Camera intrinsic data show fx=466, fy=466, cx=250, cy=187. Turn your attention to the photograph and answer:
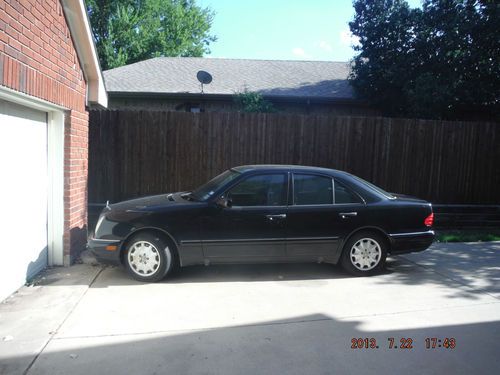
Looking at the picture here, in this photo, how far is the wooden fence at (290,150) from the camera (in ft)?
30.1

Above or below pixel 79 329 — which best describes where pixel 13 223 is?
above

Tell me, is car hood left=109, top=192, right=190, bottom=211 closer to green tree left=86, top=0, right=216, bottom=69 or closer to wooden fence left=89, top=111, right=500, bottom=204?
wooden fence left=89, top=111, right=500, bottom=204

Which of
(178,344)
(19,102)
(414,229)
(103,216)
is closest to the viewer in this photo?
(178,344)

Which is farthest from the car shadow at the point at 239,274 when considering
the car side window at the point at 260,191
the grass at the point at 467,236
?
the grass at the point at 467,236

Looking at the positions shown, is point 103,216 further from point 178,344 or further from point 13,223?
point 178,344

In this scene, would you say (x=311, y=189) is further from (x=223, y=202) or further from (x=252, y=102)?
(x=252, y=102)

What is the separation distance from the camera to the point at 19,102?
528 cm

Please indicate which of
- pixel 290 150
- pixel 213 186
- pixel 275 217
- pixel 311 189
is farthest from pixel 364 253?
pixel 290 150

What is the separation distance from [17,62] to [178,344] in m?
3.18

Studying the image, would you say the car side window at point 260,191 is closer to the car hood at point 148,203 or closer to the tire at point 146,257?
the car hood at point 148,203

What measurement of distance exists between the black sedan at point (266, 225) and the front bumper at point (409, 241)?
14 millimetres

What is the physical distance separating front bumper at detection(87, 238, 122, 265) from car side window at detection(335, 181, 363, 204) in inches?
117

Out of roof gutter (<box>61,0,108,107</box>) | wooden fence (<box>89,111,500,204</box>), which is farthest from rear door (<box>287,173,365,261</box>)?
roof gutter (<box>61,0,108,107</box>)

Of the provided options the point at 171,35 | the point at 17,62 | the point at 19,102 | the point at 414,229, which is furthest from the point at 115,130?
the point at 171,35
